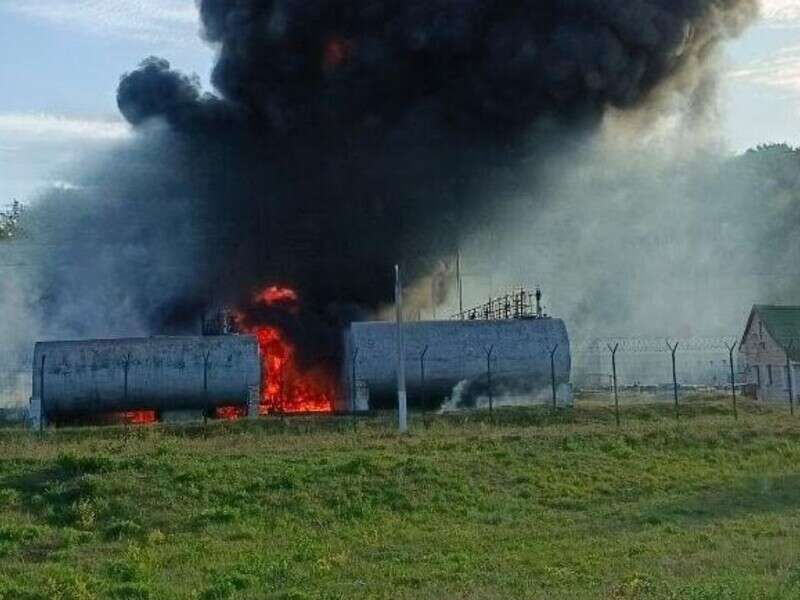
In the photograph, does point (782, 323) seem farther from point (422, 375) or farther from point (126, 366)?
point (126, 366)

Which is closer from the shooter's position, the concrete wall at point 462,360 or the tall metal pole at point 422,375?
the tall metal pole at point 422,375

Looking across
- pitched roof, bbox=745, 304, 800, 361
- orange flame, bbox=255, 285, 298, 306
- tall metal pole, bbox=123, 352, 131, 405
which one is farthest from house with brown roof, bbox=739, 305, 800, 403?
tall metal pole, bbox=123, 352, 131, 405

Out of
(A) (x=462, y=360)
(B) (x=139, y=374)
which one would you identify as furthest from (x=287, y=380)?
(A) (x=462, y=360)

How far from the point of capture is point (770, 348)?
48.2m

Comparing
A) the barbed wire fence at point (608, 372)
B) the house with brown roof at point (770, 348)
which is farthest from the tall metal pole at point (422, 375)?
the house with brown roof at point (770, 348)

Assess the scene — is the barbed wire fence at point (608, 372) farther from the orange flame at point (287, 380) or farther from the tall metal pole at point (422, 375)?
the orange flame at point (287, 380)

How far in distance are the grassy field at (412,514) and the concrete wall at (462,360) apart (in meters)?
9.36

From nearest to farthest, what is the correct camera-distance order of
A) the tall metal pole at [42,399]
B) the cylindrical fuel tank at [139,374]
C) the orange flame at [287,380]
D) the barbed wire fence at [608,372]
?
the tall metal pole at [42,399], the cylindrical fuel tank at [139,374], the barbed wire fence at [608,372], the orange flame at [287,380]

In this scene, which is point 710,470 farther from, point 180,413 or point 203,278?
point 203,278

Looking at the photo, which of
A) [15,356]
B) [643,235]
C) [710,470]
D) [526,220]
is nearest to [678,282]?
[643,235]

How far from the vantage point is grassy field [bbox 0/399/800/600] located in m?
14.4

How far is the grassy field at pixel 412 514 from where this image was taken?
1438 cm

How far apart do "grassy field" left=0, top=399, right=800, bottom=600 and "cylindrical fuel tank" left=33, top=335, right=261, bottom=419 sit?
8677mm

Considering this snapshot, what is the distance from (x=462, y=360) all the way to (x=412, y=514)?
66.6 ft
